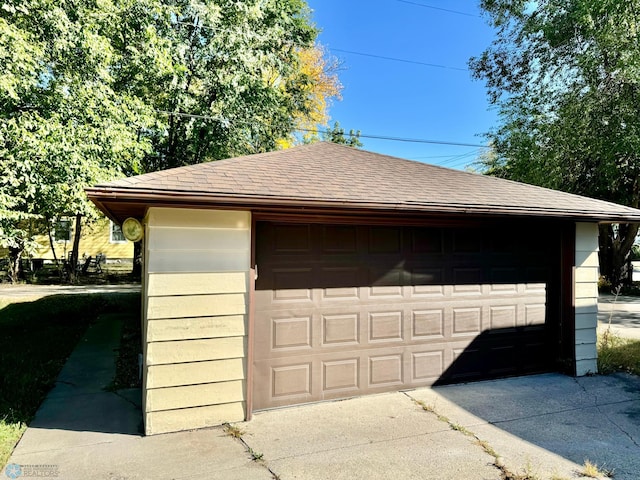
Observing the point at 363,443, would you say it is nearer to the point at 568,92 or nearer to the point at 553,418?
the point at 553,418

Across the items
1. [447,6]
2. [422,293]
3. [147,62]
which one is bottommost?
[422,293]

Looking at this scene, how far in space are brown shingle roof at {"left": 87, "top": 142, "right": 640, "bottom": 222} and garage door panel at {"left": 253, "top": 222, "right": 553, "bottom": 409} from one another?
483 millimetres

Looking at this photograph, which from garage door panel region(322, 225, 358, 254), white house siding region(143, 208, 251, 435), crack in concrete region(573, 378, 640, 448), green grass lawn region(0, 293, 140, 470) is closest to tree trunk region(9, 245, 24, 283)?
green grass lawn region(0, 293, 140, 470)

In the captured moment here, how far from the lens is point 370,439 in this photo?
357 centimetres

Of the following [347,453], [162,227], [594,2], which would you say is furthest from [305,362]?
[594,2]

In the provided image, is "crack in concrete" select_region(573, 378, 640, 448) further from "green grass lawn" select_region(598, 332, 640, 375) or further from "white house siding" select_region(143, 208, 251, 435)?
"white house siding" select_region(143, 208, 251, 435)

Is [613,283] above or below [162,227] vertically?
below

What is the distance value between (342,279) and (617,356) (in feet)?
14.9

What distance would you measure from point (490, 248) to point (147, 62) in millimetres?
8081

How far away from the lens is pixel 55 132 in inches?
240

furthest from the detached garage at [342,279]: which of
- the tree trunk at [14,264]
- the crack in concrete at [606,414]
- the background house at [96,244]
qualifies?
the background house at [96,244]

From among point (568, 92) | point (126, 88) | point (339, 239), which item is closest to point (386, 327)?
point (339, 239)

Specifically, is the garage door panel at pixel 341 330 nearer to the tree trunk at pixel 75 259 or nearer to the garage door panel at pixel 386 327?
the garage door panel at pixel 386 327

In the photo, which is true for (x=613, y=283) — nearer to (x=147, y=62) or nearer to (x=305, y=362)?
(x=305, y=362)
